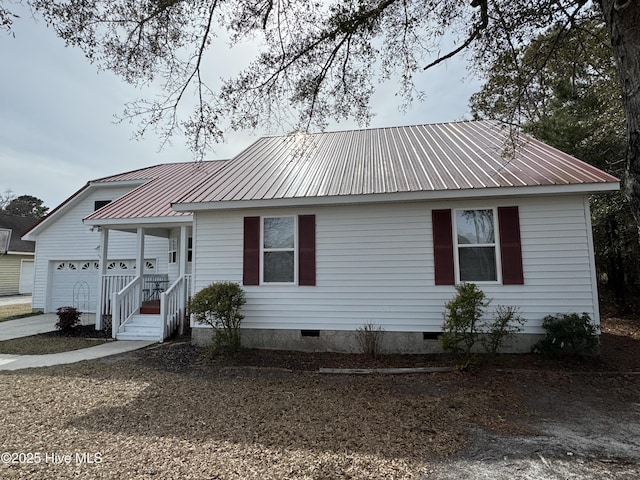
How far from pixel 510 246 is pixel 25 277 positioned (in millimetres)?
30189

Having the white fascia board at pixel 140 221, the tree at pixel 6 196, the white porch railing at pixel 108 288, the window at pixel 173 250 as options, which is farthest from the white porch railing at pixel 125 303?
the tree at pixel 6 196

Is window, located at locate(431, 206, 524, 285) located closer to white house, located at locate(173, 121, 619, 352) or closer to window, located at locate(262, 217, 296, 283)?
white house, located at locate(173, 121, 619, 352)

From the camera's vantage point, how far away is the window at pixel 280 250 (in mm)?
7383

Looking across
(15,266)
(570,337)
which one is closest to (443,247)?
(570,337)

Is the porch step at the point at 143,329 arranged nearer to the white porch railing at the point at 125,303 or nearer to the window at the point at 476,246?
the white porch railing at the point at 125,303

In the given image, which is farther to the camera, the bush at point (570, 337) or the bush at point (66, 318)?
the bush at point (66, 318)

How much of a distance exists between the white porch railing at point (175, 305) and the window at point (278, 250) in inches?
116

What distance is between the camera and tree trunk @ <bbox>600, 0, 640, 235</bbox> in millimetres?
3418

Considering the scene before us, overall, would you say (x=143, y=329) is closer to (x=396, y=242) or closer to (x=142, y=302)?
(x=142, y=302)

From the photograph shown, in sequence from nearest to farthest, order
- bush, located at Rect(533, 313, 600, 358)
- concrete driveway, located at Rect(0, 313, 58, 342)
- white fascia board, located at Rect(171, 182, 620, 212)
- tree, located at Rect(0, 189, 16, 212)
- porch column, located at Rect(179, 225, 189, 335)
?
bush, located at Rect(533, 313, 600, 358) → white fascia board, located at Rect(171, 182, 620, 212) → porch column, located at Rect(179, 225, 189, 335) → concrete driveway, located at Rect(0, 313, 58, 342) → tree, located at Rect(0, 189, 16, 212)

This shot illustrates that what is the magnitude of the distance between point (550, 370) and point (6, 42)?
9.52 m

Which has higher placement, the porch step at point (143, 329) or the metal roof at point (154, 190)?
the metal roof at point (154, 190)

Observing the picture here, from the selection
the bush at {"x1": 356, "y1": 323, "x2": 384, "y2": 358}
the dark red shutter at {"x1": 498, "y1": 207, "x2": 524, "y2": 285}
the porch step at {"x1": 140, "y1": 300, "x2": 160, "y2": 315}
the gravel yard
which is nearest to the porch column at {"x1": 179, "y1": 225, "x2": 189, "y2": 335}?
the porch step at {"x1": 140, "y1": 300, "x2": 160, "y2": 315}

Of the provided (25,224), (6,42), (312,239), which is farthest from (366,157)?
(25,224)
